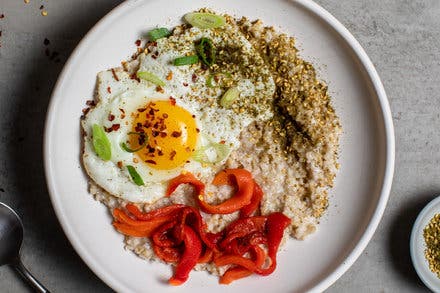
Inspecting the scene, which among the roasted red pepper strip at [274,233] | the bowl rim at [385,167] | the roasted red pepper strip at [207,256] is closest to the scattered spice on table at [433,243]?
the bowl rim at [385,167]

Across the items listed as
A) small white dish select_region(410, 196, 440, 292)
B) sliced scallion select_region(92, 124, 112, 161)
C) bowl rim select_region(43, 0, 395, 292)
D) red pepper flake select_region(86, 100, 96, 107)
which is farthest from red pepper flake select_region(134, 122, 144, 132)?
small white dish select_region(410, 196, 440, 292)

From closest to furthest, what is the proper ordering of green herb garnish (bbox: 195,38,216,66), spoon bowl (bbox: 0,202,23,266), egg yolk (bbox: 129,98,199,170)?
1. egg yolk (bbox: 129,98,199,170)
2. green herb garnish (bbox: 195,38,216,66)
3. spoon bowl (bbox: 0,202,23,266)

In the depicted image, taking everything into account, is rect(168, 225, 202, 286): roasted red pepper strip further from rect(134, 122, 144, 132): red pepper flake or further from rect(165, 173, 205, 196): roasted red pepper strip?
rect(134, 122, 144, 132): red pepper flake

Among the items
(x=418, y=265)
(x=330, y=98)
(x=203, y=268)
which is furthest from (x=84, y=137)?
(x=418, y=265)

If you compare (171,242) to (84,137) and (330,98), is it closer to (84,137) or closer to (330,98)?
(84,137)

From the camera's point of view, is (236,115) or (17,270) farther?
(17,270)

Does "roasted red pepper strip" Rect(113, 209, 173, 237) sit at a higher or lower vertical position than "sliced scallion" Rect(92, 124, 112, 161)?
lower
